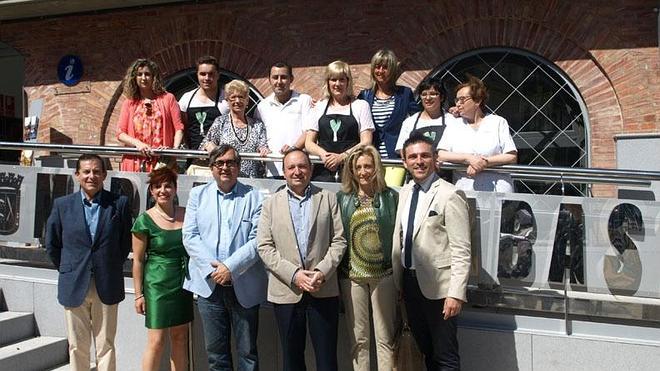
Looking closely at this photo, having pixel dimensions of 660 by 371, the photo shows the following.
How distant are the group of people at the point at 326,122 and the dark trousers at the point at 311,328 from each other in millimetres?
1131

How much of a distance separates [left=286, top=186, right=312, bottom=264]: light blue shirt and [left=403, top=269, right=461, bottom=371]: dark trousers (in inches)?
29.6

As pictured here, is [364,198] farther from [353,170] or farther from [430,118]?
[430,118]

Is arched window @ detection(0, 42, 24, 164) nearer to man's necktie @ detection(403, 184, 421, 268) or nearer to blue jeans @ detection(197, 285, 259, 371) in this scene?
blue jeans @ detection(197, 285, 259, 371)

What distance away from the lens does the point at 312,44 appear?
9.54 meters

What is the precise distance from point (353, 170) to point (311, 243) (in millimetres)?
596

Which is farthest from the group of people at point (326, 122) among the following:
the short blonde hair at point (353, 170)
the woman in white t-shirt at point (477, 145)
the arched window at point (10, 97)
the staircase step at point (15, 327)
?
the arched window at point (10, 97)

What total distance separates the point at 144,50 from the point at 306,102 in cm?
518

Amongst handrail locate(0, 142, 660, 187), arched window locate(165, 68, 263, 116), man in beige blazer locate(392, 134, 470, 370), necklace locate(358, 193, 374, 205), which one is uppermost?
arched window locate(165, 68, 263, 116)

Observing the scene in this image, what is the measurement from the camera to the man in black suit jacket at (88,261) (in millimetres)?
5223

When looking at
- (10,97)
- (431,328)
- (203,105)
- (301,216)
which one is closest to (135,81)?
(203,105)

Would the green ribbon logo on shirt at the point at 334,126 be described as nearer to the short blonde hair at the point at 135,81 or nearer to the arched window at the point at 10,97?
the short blonde hair at the point at 135,81

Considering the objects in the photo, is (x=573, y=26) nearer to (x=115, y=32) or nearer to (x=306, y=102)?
(x=306, y=102)

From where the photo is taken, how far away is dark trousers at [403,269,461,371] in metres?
4.67

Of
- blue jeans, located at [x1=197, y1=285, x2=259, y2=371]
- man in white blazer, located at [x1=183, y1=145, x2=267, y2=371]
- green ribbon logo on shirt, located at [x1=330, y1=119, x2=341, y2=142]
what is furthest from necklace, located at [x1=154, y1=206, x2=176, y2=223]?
green ribbon logo on shirt, located at [x1=330, y1=119, x2=341, y2=142]
